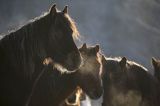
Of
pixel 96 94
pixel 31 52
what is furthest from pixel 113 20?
pixel 31 52

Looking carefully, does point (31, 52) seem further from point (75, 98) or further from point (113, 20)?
point (113, 20)

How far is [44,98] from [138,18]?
1904 centimetres

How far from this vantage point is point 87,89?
591 cm

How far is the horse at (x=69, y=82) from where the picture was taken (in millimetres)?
5914

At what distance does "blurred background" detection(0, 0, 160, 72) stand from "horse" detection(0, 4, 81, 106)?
15676mm

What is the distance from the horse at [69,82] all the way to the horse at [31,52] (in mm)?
925

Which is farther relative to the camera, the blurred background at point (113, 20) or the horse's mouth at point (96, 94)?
the blurred background at point (113, 20)

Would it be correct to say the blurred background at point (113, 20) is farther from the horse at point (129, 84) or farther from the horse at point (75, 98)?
the horse at point (129, 84)

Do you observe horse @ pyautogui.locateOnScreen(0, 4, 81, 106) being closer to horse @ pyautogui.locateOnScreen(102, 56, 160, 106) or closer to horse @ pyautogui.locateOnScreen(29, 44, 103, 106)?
horse @ pyautogui.locateOnScreen(29, 44, 103, 106)

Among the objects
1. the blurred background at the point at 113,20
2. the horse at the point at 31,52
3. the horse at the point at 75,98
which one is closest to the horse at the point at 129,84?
the horse at the point at 75,98

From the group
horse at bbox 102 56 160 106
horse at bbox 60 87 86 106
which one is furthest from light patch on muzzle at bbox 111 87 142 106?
horse at bbox 60 87 86 106

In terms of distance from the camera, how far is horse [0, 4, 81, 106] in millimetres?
4820

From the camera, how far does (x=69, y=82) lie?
6.34 m

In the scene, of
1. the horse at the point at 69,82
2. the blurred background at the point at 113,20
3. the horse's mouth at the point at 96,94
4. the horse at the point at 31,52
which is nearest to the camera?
the horse at the point at 31,52
